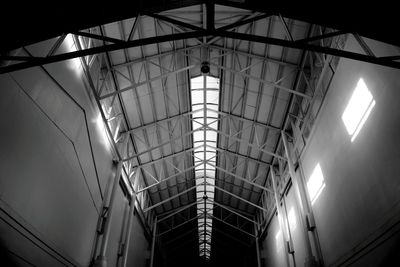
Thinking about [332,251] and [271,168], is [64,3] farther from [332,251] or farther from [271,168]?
[271,168]

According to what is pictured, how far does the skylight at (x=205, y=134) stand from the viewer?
20.7 m

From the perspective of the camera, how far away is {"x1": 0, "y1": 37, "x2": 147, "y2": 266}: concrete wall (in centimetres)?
858

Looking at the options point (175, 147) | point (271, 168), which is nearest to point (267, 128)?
point (271, 168)

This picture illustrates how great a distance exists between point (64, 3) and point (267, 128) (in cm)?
1757

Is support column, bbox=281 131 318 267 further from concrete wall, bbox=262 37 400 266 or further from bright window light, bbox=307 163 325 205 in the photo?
concrete wall, bbox=262 37 400 266

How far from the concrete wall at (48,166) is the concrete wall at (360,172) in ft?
41.0

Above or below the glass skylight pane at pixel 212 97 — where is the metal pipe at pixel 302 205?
below

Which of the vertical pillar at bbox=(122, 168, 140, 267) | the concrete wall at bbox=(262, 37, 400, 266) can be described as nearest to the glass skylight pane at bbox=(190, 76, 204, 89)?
the concrete wall at bbox=(262, 37, 400, 266)

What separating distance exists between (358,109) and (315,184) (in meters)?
6.13

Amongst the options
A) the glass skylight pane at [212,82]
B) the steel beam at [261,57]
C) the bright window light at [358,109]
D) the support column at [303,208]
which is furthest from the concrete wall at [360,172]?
the glass skylight pane at [212,82]

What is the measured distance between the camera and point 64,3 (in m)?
7.60

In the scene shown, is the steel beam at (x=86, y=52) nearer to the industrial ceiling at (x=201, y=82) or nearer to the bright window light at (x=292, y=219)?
the industrial ceiling at (x=201, y=82)

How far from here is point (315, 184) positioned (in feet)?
51.9

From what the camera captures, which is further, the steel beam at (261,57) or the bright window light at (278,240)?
the bright window light at (278,240)
